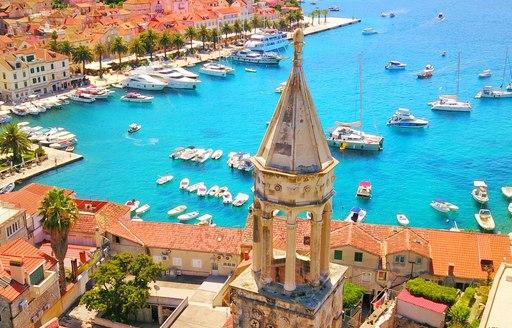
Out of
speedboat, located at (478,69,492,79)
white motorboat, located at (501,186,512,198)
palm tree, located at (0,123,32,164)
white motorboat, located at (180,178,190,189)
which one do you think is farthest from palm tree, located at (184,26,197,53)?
white motorboat, located at (501,186,512,198)

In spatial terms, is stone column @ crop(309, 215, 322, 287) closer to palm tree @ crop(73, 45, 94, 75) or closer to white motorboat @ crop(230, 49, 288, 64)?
palm tree @ crop(73, 45, 94, 75)

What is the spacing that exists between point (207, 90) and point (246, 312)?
118190mm

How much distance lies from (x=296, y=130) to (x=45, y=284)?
98.8 feet

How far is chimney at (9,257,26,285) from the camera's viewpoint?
41.2 metres

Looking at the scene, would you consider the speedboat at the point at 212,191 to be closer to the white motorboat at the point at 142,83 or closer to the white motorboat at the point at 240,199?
the white motorboat at the point at 240,199

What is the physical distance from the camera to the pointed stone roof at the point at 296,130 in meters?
20.0

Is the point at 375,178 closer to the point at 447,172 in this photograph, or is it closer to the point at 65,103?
the point at 447,172

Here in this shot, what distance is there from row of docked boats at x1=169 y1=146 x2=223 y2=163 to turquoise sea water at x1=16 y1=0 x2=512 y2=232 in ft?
3.96

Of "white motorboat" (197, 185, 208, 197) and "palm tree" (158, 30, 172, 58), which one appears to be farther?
"palm tree" (158, 30, 172, 58)

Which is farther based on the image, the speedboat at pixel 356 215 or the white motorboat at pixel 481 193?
the white motorboat at pixel 481 193

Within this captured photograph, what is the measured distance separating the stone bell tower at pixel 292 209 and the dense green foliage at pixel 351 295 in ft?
75.9

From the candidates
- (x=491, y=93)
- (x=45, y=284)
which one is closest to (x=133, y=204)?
(x=45, y=284)

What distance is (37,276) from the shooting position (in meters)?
43.2

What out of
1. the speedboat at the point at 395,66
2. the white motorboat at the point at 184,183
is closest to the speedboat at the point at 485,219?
the white motorboat at the point at 184,183
